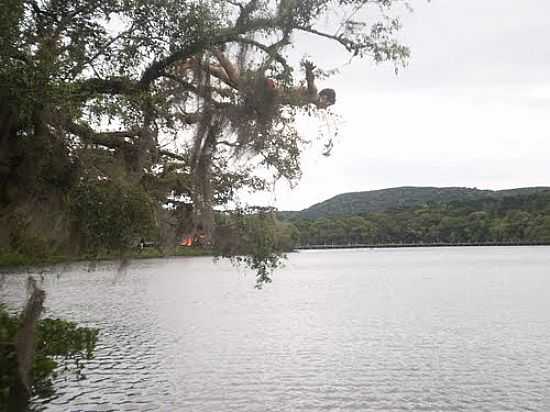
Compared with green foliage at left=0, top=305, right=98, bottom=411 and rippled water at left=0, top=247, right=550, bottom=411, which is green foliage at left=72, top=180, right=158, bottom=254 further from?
rippled water at left=0, top=247, right=550, bottom=411

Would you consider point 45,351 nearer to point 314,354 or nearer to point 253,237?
point 253,237

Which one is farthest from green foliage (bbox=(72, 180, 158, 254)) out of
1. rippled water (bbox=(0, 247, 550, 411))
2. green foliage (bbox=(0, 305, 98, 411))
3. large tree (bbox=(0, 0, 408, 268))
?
rippled water (bbox=(0, 247, 550, 411))

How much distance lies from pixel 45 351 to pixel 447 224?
152 metres

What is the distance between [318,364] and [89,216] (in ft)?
37.1

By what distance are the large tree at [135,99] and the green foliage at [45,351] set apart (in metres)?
3.14

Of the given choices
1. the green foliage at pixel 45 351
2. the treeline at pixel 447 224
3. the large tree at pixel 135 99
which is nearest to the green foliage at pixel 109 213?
the large tree at pixel 135 99

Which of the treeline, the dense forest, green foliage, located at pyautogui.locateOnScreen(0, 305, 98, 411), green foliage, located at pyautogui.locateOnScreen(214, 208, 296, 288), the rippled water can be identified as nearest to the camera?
the dense forest

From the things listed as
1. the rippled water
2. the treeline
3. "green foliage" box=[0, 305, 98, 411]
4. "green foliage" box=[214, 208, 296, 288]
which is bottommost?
the rippled water

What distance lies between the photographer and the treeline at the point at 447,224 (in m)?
149

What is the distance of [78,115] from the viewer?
27.1 ft

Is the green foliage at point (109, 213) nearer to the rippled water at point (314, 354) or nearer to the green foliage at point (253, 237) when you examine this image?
the green foliage at point (253, 237)

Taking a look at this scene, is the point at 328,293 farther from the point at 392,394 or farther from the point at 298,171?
the point at 298,171

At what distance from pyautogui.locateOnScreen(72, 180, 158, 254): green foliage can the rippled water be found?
10.1ft

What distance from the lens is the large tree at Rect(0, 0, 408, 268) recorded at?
813cm
